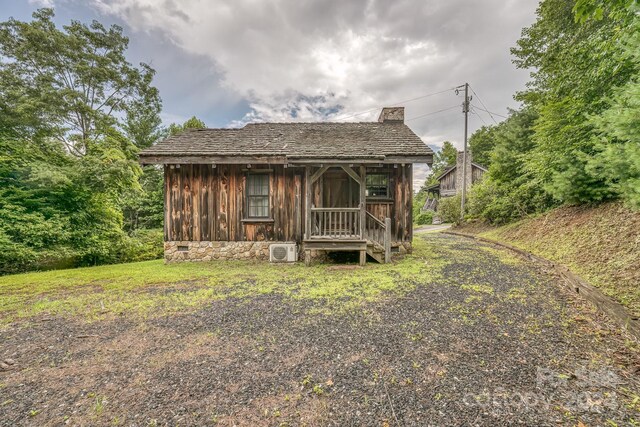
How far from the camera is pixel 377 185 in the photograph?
8.97 m

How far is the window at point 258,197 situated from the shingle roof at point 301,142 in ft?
3.34

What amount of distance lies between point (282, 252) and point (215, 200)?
9.49 feet

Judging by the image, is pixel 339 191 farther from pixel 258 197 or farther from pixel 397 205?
pixel 258 197

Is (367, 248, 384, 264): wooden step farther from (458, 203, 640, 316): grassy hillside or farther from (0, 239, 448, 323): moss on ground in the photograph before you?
(458, 203, 640, 316): grassy hillside

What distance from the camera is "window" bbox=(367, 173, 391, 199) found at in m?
8.90

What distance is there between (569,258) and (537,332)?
4.46 m

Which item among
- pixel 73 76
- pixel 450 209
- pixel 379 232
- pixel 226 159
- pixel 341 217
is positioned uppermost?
pixel 73 76

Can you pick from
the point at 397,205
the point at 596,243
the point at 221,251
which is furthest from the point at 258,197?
the point at 596,243

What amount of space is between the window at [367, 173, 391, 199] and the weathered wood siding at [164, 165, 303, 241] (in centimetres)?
256

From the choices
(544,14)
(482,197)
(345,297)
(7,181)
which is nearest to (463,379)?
(345,297)

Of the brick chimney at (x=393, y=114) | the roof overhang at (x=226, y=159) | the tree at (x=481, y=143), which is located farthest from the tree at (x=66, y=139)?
the tree at (x=481, y=143)

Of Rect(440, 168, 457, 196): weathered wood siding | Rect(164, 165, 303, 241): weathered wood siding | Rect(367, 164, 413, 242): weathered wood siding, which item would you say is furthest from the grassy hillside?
Rect(440, 168, 457, 196): weathered wood siding

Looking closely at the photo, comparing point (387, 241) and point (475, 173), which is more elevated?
point (475, 173)

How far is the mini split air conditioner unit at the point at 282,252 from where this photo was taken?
26.7 ft
